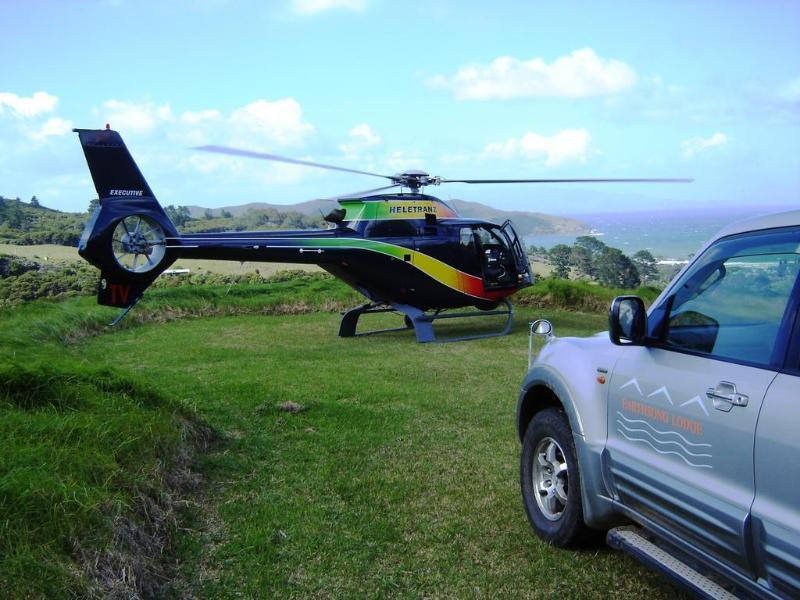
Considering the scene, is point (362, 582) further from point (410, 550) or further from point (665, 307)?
point (665, 307)

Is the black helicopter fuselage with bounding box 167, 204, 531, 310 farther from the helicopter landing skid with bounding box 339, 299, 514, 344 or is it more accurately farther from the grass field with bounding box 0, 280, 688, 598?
the grass field with bounding box 0, 280, 688, 598

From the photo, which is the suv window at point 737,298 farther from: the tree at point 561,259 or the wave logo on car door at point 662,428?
the tree at point 561,259

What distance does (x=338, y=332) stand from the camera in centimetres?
1333

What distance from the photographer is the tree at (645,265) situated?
53.7 feet

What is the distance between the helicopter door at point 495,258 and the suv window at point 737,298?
999 centimetres

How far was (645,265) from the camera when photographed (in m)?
16.6

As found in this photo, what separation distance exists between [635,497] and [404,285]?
9.67 metres

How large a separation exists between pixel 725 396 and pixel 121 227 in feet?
32.9

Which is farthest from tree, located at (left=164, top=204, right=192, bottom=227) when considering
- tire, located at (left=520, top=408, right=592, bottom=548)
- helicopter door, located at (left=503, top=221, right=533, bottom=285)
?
tire, located at (left=520, top=408, right=592, bottom=548)

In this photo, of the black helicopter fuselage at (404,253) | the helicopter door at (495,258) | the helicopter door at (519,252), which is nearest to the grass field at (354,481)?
the black helicopter fuselage at (404,253)

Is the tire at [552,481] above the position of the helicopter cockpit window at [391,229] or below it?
below

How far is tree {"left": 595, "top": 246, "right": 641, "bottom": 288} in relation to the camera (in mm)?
17359

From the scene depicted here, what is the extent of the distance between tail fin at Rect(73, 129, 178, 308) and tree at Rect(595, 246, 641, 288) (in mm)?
10462

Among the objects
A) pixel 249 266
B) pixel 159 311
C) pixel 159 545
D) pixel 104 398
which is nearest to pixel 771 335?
pixel 159 545
